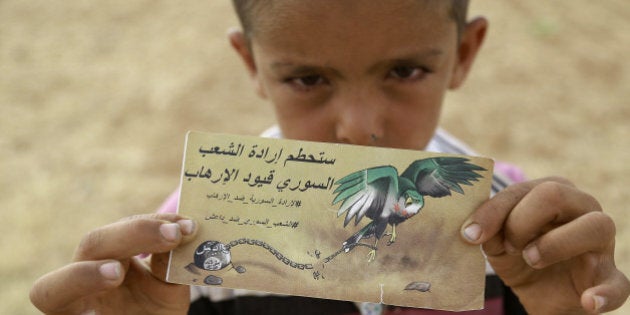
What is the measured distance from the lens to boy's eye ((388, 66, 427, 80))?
4.15 ft

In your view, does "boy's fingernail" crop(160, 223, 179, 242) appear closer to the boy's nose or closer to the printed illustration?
the printed illustration

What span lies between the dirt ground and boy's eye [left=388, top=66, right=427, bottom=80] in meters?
1.75

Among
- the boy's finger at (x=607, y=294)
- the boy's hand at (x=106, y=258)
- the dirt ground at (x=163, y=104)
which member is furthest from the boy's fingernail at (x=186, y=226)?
the dirt ground at (x=163, y=104)

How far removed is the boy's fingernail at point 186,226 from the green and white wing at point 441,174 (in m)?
0.38

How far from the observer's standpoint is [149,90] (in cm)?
370

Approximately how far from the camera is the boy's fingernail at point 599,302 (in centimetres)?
95

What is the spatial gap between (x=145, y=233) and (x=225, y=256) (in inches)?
5.6

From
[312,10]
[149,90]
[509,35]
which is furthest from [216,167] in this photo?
[509,35]

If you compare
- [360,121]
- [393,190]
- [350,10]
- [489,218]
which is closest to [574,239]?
[489,218]

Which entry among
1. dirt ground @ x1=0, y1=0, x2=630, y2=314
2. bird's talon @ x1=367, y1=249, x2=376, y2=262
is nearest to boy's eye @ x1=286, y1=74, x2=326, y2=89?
bird's talon @ x1=367, y1=249, x2=376, y2=262

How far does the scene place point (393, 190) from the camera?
1017 millimetres

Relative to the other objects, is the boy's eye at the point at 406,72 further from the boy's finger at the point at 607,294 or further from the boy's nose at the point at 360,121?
the boy's finger at the point at 607,294

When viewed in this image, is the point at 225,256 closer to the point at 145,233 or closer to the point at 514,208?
the point at 145,233

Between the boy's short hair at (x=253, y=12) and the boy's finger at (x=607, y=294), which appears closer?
the boy's finger at (x=607, y=294)
